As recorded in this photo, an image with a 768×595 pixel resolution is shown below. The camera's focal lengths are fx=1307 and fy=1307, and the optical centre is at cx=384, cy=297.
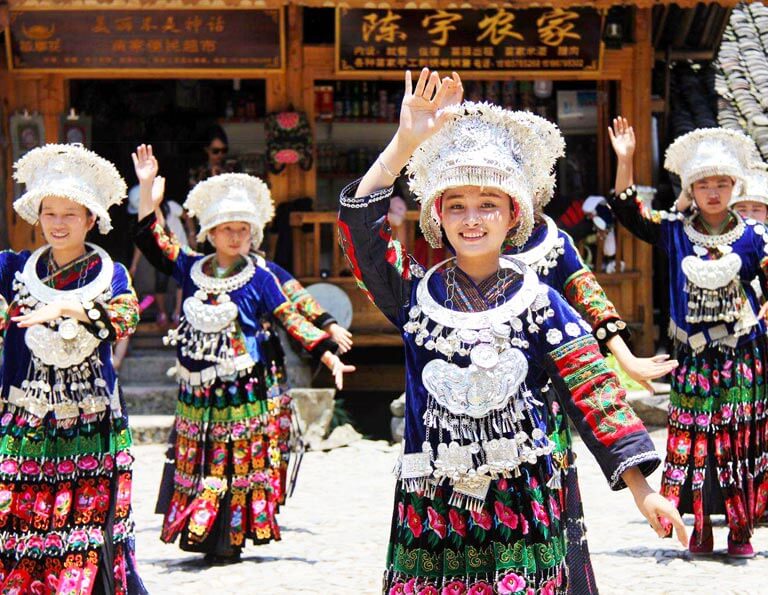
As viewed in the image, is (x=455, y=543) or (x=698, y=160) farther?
(x=698, y=160)

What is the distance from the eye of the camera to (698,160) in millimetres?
7227

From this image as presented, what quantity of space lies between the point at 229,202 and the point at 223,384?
Answer: 105cm

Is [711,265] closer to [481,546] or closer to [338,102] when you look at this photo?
[481,546]

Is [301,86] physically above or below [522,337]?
above

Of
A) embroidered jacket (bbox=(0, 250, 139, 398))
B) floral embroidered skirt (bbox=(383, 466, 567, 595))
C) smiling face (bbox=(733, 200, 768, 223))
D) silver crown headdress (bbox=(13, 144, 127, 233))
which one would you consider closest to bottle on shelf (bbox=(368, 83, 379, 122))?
smiling face (bbox=(733, 200, 768, 223))

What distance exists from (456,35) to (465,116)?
8654 millimetres

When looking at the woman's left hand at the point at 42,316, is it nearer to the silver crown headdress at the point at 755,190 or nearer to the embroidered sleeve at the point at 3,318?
the embroidered sleeve at the point at 3,318

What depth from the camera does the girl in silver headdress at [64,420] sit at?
5453 mm

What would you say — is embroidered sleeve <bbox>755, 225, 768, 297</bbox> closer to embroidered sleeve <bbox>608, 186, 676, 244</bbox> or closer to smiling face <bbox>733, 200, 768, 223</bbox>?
embroidered sleeve <bbox>608, 186, 676, 244</bbox>

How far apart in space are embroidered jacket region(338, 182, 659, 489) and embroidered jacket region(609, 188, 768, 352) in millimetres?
3479

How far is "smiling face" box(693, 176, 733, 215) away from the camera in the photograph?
23.6 feet

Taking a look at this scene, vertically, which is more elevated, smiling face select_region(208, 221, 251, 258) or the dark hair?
the dark hair

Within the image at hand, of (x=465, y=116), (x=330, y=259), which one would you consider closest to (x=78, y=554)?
(x=465, y=116)

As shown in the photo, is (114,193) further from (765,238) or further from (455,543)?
(765,238)
